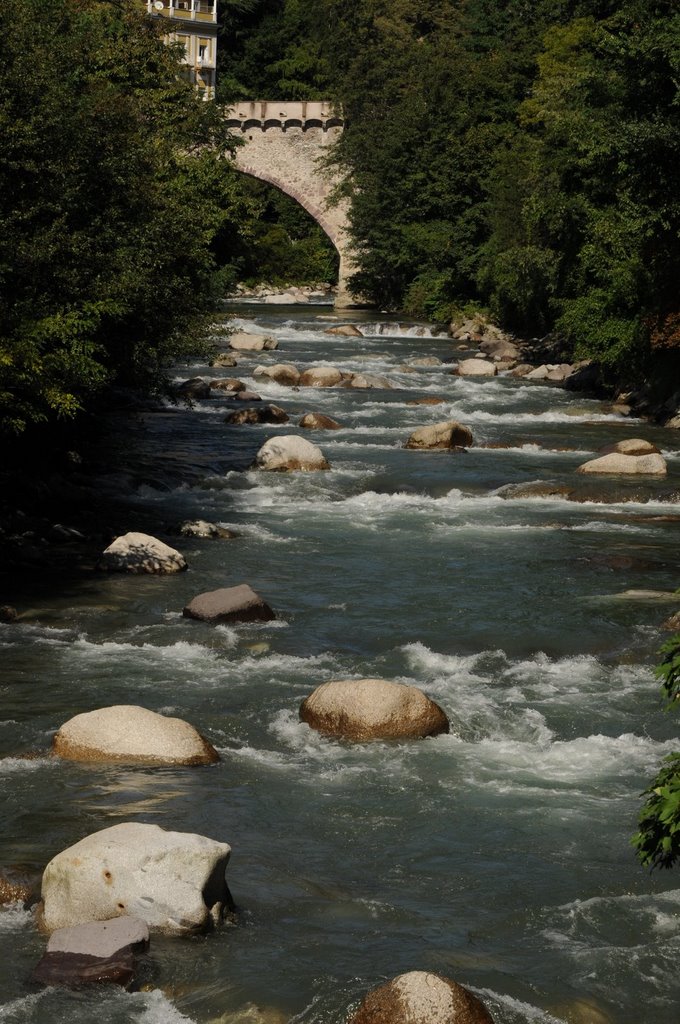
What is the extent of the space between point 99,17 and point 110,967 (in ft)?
84.7

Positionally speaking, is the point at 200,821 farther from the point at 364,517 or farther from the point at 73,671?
the point at 364,517

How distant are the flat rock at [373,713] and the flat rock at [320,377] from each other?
24.9m

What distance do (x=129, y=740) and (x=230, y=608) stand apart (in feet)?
13.8

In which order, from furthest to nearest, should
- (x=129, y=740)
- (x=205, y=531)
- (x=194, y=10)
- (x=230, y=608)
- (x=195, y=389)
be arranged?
(x=194, y=10) < (x=195, y=389) < (x=205, y=531) < (x=230, y=608) < (x=129, y=740)

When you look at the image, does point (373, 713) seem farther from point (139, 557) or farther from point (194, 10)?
point (194, 10)

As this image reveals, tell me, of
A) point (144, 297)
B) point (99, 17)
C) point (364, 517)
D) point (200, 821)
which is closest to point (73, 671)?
point (200, 821)

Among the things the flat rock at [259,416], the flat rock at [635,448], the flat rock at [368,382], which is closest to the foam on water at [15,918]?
the flat rock at [635,448]

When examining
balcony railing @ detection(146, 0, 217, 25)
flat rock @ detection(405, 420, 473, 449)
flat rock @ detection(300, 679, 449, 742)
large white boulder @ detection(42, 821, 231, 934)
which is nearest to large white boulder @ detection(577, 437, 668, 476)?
flat rock @ detection(405, 420, 473, 449)

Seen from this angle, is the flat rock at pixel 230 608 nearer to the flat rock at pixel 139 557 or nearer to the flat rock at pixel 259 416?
the flat rock at pixel 139 557

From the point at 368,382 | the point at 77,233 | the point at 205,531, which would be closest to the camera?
the point at 77,233

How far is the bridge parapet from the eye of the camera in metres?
72.3

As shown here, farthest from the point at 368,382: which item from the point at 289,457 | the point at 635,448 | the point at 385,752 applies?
the point at 385,752

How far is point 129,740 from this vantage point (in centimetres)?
1123

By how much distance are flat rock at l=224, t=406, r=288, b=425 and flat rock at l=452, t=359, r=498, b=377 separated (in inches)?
361
